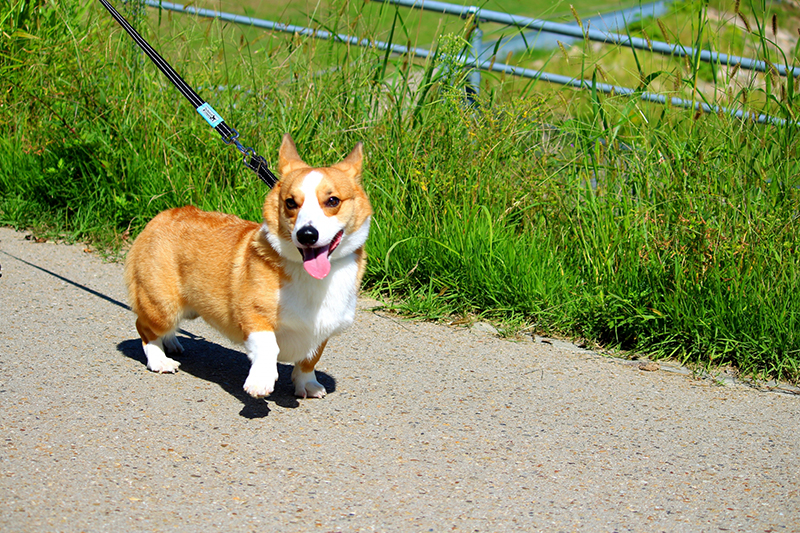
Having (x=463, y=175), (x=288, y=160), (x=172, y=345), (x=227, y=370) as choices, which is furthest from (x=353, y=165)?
(x=463, y=175)

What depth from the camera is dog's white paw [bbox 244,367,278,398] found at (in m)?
2.85

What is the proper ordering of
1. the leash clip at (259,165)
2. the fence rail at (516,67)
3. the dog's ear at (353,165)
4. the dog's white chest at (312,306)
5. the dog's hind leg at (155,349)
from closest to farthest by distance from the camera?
the dog's white chest at (312,306) < the dog's ear at (353,165) < the dog's hind leg at (155,349) < the leash clip at (259,165) < the fence rail at (516,67)

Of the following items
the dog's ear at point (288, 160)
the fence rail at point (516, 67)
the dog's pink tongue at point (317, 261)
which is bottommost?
the dog's pink tongue at point (317, 261)

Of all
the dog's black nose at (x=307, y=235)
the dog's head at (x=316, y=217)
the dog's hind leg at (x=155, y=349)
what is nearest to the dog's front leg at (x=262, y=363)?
the dog's head at (x=316, y=217)

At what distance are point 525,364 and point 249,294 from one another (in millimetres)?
1419

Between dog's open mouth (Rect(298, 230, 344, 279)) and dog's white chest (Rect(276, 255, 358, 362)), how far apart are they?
0.46 feet

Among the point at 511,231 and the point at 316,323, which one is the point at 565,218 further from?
Answer: the point at 316,323

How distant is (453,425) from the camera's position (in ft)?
10.3

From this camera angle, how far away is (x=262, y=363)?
115 inches

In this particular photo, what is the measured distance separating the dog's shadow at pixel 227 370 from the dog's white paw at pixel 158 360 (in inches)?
3.0

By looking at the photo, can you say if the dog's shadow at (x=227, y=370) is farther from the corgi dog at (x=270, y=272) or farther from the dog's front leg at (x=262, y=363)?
the dog's front leg at (x=262, y=363)

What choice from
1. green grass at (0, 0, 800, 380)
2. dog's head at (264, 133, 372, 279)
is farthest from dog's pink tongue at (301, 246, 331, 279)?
green grass at (0, 0, 800, 380)

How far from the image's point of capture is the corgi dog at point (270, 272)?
291 centimetres

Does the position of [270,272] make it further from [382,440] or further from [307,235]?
[382,440]
